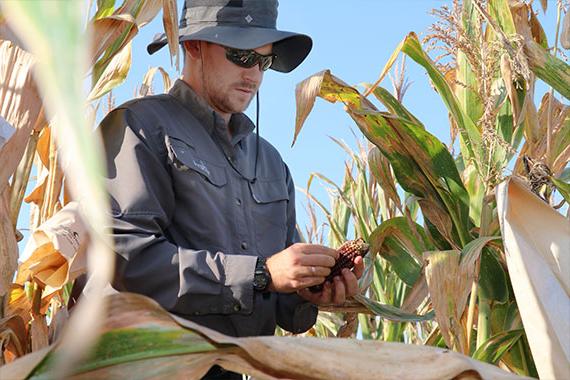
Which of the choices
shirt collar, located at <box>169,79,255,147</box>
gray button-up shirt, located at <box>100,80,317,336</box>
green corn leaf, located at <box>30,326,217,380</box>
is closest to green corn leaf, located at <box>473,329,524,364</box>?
gray button-up shirt, located at <box>100,80,317,336</box>

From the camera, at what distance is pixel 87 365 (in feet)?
2.12

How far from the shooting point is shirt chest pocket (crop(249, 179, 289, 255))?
1.94 m

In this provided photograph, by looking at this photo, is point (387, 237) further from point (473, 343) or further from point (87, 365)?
point (87, 365)

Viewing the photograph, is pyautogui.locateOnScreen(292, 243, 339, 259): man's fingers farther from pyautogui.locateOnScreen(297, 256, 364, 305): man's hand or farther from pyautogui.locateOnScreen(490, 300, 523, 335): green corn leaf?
pyautogui.locateOnScreen(490, 300, 523, 335): green corn leaf

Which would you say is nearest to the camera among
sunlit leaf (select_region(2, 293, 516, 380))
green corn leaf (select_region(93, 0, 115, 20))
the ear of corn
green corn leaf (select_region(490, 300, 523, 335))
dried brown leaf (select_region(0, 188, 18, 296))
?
sunlit leaf (select_region(2, 293, 516, 380))

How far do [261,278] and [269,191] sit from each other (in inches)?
17.5

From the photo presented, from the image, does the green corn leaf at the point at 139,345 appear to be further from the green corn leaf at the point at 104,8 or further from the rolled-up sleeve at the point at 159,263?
the green corn leaf at the point at 104,8

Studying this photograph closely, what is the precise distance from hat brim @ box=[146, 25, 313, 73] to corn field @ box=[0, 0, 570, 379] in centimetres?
11

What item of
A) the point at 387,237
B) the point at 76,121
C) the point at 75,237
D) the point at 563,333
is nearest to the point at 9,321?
the point at 75,237

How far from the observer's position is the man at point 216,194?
1640 millimetres

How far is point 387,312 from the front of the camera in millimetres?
2074

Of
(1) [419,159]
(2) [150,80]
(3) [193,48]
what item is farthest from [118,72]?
(1) [419,159]

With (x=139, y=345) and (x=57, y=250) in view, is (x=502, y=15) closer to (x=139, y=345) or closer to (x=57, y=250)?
(x=57, y=250)

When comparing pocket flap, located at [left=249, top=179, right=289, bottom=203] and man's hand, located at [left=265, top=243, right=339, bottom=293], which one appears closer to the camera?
man's hand, located at [left=265, top=243, right=339, bottom=293]
